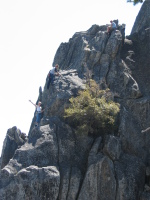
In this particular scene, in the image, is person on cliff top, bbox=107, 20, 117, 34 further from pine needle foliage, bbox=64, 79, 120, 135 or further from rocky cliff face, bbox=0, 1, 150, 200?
pine needle foliage, bbox=64, 79, 120, 135

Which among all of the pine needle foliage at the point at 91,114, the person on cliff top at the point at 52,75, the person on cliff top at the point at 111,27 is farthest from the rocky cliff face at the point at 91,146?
the pine needle foliage at the point at 91,114

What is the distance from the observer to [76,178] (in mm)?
27078

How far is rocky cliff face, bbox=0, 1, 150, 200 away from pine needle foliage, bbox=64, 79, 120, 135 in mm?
762

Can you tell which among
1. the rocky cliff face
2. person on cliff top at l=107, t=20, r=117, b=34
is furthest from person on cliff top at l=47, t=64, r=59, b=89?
person on cliff top at l=107, t=20, r=117, b=34

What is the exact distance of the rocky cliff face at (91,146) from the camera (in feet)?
86.7

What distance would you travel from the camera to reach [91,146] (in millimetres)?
29719

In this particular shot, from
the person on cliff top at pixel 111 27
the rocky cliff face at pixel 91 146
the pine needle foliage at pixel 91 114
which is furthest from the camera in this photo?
the person on cliff top at pixel 111 27

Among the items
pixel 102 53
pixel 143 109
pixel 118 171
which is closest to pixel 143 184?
pixel 118 171

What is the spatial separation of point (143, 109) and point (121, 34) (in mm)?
9460

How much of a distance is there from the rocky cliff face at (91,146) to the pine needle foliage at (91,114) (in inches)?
30.0

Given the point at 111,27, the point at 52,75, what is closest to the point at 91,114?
the point at 52,75

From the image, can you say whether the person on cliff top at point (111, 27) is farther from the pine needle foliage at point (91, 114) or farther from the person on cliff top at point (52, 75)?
the pine needle foliage at point (91, 114)

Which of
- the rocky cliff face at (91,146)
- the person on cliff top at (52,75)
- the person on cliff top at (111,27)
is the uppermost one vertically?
the person on cliff top at (111,27)

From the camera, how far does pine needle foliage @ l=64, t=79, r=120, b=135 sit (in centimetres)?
2994
